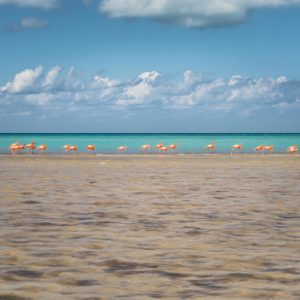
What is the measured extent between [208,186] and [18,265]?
11216 millimetres

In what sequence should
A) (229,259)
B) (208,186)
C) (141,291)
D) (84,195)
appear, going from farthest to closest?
(208,186) → (84,195) → (229,259) → (141,291)

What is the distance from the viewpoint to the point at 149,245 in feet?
25.9

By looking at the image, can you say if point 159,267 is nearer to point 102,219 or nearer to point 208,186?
Answer: point 102,219

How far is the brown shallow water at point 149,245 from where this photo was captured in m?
5.65

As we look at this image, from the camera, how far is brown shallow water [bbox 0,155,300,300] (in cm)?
565

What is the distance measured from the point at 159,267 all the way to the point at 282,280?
1.40 meters

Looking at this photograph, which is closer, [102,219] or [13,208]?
[102,219]

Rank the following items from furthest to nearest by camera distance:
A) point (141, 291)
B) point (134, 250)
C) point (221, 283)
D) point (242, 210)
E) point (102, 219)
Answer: point (242, 210)
point (102, 219)
point (134, 250)
point (221, 283)
point (141, 291)

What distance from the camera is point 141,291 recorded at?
549 cm

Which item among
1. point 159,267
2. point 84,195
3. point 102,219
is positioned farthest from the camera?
point 84,195

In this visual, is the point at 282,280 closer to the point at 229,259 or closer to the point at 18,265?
the point at 229,259

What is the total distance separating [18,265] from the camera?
21.8 ft

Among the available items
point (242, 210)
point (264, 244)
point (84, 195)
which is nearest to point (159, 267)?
point (264, 244)

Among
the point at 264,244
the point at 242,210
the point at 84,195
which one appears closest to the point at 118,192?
the point at 84,195
